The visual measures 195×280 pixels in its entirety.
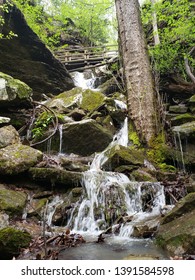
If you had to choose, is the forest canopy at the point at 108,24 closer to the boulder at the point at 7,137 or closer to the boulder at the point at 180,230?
the boulder at the point at 7,137

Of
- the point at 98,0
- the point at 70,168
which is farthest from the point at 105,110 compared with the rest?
the point at 98,0

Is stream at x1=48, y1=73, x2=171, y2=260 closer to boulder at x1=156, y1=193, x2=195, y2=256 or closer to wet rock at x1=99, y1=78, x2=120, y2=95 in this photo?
boulder at x1=156, y1=193, x2=195, y2=256

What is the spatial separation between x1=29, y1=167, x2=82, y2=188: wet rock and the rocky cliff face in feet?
20.1

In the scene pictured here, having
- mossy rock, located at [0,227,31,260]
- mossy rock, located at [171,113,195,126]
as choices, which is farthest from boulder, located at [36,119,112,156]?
mossy rock, located at [0,227,31,260]

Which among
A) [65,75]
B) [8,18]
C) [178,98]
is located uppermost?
[8,18]

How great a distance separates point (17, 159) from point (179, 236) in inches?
135

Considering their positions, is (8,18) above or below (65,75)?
above

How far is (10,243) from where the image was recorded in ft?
9.27

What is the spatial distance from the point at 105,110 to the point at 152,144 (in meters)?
2.66

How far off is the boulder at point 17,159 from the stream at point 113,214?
3.20ft

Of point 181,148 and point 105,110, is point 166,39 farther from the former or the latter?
point 181,148

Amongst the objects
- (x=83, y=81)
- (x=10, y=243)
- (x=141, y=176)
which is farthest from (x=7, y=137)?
(x=83, y=81)
